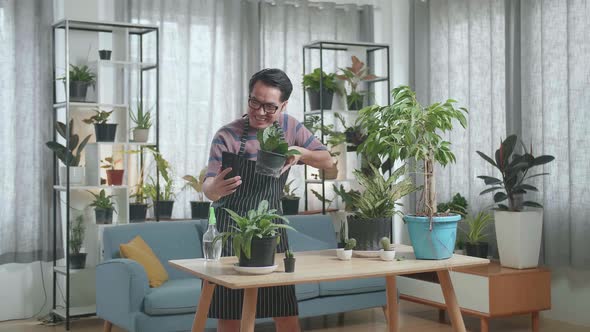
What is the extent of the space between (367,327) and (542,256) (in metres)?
1.42

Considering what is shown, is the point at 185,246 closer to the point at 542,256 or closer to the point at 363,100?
the point at 363,100

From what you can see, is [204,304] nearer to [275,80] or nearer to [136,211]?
[275,80]

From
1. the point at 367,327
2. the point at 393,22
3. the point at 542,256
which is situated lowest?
the point at 367,327

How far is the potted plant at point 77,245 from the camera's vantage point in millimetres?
5637

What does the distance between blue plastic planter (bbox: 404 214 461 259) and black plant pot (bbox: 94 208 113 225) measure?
318cm

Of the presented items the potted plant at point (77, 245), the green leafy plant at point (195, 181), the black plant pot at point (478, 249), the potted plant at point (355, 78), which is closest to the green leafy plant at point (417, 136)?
the black plant pot at point (478, 249)

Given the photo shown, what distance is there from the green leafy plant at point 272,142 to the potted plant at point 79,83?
10.6 ft

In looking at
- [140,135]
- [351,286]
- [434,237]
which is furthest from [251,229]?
[140,135]

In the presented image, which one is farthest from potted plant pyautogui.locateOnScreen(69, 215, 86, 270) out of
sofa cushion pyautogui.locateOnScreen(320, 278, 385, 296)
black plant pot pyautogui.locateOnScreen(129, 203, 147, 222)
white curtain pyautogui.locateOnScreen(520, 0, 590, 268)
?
white curtain pyautogui.locateOnScreen(520, 0, 590, 268)

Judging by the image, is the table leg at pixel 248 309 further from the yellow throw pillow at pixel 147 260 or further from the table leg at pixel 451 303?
the yellow throw pillow at pixel 147 260

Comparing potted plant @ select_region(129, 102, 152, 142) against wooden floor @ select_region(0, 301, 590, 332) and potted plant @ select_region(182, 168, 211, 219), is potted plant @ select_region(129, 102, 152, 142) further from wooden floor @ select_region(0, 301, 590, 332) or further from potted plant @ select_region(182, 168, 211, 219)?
wooden floor @ select_region(0, 301, 590, 332)

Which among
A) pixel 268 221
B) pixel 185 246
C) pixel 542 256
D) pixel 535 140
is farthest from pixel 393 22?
pixel 268 221

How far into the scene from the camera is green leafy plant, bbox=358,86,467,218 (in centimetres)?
316

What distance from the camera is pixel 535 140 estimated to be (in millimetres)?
5754
